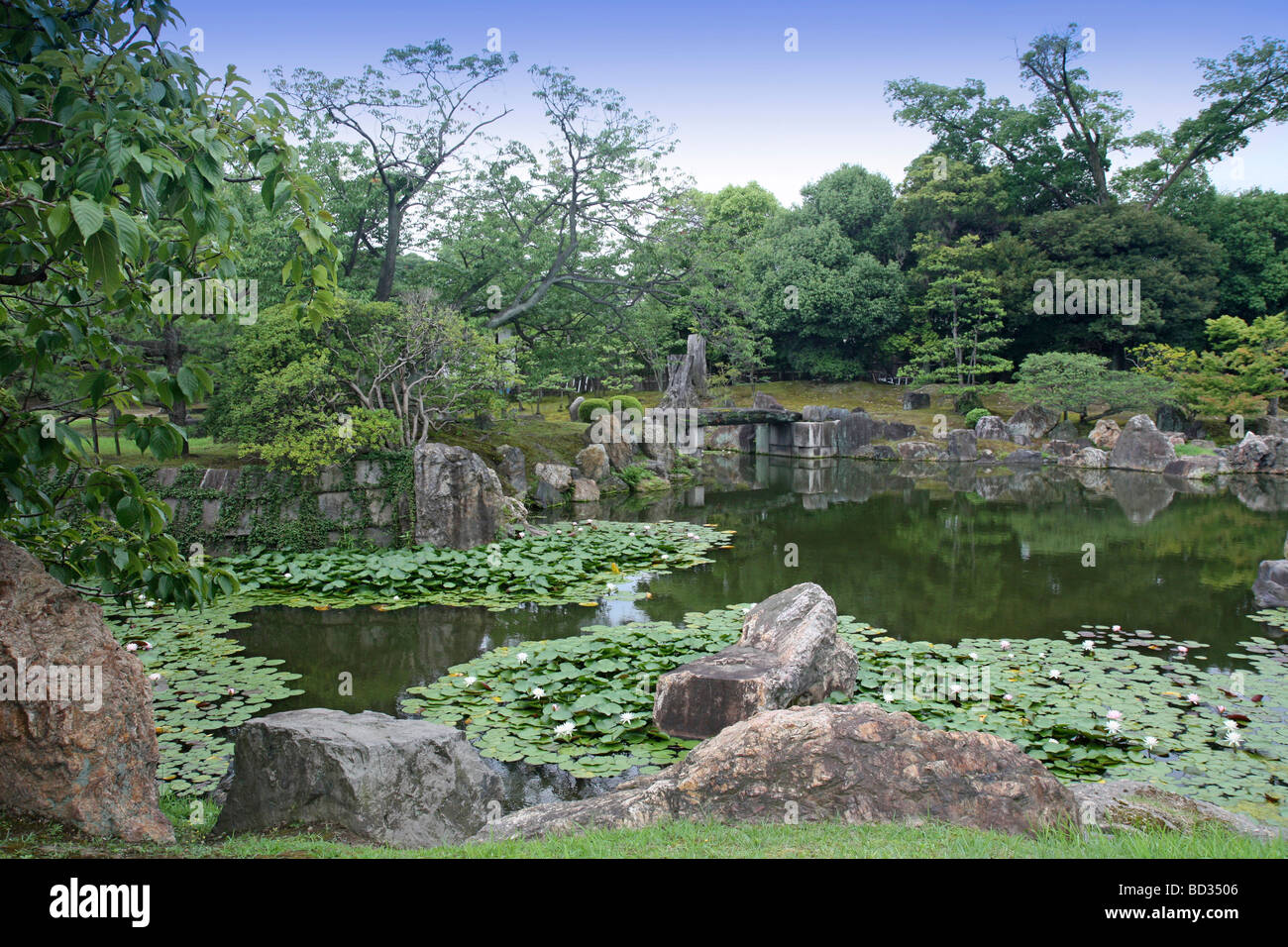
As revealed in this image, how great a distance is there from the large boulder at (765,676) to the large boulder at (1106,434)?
23.8 m

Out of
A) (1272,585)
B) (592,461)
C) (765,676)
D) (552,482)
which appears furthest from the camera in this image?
(592,461)

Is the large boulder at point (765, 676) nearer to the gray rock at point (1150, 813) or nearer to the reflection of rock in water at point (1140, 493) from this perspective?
the gray rock at point (1150, 813)

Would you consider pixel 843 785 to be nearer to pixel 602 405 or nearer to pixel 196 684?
pixel 196 684

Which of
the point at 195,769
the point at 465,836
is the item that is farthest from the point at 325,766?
the point at 195,769

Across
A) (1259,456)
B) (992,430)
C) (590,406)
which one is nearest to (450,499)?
(590,406)

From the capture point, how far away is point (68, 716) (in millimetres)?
3951

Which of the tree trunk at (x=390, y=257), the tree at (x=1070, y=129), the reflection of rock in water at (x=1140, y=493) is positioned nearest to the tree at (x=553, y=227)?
the tree trunk at (x=390, y=257)

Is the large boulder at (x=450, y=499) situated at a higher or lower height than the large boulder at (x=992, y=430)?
lower

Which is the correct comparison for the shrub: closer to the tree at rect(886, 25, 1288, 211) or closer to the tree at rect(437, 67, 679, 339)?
the tree at rect(437, 67, 679, 339)

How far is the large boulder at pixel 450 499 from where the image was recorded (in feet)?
39.2

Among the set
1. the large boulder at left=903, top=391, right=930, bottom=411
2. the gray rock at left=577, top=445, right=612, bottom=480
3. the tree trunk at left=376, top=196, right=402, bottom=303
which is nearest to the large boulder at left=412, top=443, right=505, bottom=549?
the tree trunk at left=376, top=196, right=402, bottom=303

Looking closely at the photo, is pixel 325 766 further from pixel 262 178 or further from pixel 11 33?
pixel 11 33

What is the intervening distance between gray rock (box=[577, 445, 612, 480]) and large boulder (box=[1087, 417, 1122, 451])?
1705cm

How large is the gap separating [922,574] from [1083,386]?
19242mm
